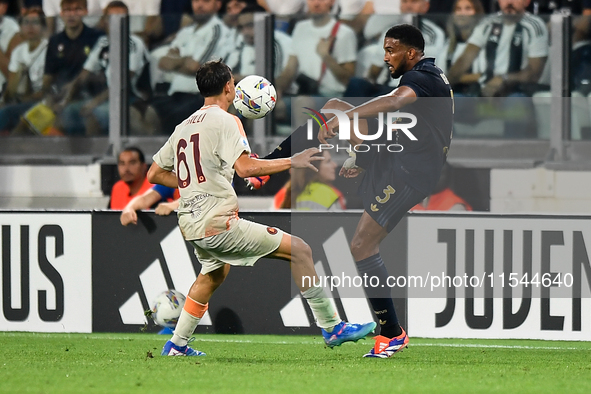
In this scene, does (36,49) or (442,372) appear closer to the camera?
(442,372)

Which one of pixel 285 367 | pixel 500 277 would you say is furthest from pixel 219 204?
pixel 500 277

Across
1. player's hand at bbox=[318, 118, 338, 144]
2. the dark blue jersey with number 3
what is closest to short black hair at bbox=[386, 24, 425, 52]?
the dark blue jersey with number 3

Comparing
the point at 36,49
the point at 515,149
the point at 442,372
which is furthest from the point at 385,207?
the point at 36,49

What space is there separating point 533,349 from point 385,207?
6.68ft

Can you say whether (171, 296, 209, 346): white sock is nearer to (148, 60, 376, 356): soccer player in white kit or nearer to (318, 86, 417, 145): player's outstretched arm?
(148, 60, 376, 356): soccer player in white kit

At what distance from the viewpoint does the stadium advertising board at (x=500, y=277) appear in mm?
7945

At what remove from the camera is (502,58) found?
376 inches

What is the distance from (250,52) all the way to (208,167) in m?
4.04

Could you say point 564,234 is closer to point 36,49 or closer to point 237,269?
point 237,269

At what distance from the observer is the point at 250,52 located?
388 inches

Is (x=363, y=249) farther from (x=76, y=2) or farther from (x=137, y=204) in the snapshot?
(x=76, y=2)

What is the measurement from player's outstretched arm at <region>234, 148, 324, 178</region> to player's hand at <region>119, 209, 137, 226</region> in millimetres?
2818

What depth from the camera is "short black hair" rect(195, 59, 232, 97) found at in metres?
6.13

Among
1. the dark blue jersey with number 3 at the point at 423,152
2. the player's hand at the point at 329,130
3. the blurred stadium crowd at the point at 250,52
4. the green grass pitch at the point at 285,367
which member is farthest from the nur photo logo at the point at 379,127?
the blurred stadium crowd at the point at 250,52
